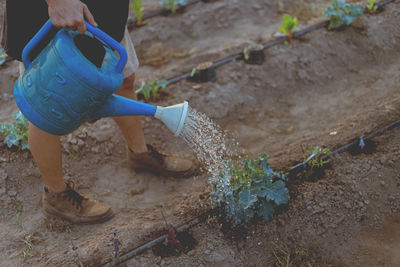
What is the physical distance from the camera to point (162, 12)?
415cm

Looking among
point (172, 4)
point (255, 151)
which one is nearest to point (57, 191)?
point (255, 151)

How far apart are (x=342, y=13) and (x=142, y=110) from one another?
2.84 meters

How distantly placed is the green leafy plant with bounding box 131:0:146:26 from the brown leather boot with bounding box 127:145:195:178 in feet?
6.57

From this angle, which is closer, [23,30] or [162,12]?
[23,30]

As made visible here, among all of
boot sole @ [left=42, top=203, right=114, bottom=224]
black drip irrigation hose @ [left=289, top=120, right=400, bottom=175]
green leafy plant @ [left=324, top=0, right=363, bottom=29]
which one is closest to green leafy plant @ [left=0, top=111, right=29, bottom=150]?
boot sole @ [left=42, top=203, right=114, bottom=224]

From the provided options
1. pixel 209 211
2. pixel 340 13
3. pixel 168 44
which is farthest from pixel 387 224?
pixel 168 44

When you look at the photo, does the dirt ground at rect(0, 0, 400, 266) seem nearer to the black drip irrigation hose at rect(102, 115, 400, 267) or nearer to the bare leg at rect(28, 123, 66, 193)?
the black drip irrigation hose at rect(102, 115, 400, 267)

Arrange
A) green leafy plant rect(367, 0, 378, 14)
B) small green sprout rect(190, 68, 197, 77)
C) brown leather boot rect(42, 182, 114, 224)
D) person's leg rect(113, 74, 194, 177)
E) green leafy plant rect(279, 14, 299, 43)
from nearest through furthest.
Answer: brown leather boot rect(42, 182, 114, 224) → person's leg rect(113, 74, 194, 177) → small green sprout rect(190, 68, 197, 77) → green leafy plant rect(279, 14, 299, 43) → green leafy plant rect(367, 0, 378, 14)

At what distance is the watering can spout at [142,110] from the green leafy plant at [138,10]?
2.53m

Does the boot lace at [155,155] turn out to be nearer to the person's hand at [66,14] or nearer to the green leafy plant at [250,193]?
the green leafy plant at [250,193]

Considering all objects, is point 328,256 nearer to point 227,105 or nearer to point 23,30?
point 227,105

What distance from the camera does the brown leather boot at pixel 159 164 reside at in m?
2.32

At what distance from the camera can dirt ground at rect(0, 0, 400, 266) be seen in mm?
1819

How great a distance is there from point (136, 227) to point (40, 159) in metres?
0.59
